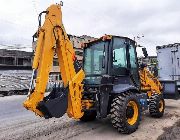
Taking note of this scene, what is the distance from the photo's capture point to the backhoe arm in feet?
19.6

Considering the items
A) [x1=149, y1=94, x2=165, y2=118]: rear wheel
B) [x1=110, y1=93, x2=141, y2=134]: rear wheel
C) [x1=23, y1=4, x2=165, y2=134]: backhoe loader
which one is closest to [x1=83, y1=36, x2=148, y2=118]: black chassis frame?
[x1=23, y1=4, x2=165, y2=134]: backhoe loader

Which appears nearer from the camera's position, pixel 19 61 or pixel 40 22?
pixel 40 22

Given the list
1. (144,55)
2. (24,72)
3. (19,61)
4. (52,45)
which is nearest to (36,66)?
(52,45)

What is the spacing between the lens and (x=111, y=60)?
23.9 ft

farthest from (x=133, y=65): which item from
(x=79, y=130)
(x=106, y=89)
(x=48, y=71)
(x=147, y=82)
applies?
(x=48, y=71)

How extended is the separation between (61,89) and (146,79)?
3.93m

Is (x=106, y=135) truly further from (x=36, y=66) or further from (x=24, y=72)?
(x=24, y=72)

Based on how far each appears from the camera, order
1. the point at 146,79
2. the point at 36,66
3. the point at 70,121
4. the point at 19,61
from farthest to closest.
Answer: the point at 19,61, the point at 146,79, the point at 70,121, the point at 36,66

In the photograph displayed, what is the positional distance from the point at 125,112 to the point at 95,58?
2005 millimetres

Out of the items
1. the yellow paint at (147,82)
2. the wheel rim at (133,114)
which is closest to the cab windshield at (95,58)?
the wheel rim at (133,114)

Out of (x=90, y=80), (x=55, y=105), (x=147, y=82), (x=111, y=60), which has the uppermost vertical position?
(x=111, y=60)

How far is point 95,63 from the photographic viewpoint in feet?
26.0

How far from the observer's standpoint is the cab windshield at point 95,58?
7.52 meters

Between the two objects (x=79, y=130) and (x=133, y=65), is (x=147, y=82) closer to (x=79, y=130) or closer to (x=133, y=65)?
(x=133, y=65)
